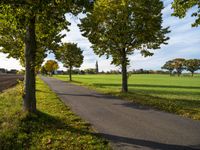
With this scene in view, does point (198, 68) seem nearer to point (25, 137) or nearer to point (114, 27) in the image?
point (114, 27)

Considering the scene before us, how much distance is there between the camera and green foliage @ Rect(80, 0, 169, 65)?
26.2 meters

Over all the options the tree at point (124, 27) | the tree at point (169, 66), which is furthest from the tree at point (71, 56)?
the tree at point (169, 66)

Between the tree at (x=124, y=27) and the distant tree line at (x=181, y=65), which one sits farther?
the distant tree line at (x=181, y=65)

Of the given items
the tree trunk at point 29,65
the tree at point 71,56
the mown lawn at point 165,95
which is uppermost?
the tree at point 71,56

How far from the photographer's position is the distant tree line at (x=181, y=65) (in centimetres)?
16962

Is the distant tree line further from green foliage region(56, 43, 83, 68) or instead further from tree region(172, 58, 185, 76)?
green foliage region(56, 43, 83, 68)

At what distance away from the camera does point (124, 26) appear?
26656 mm

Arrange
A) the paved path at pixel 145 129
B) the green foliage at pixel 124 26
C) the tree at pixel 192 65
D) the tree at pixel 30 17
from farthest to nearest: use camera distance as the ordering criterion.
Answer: the tree at pixel 192 65, the green foliage at pixel 124 26, the tree at pixel 30 17, the paved path at pixel 145 129

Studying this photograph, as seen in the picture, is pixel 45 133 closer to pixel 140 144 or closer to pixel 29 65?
pixel 140 144

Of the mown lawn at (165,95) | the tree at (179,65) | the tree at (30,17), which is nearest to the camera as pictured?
the tree at (30,17)

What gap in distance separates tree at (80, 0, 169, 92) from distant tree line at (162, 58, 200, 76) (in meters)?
148

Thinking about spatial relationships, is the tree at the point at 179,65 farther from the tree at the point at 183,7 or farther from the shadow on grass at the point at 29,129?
the shadow on grass at the point at 29,129

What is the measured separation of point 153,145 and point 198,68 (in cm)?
17034

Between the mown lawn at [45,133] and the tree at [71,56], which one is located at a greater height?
the tree at [71,56]
